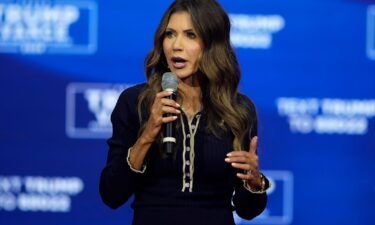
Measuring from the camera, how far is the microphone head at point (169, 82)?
2035mm

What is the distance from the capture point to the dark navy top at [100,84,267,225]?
214 centimetres

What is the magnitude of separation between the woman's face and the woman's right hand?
24 cm

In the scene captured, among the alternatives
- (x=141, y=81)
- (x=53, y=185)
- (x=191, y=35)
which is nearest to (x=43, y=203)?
(x=53, y=185)

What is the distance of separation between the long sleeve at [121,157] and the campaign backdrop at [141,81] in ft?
4.78

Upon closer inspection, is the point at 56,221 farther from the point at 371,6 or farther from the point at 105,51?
the point at 371,6

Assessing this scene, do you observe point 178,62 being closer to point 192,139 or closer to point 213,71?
point 213,71

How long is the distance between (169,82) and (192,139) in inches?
9.3

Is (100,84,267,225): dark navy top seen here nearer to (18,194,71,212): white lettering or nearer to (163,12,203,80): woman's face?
(163,12,203,80): woman's face

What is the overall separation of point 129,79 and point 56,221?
75 cm

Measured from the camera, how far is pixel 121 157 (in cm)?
216

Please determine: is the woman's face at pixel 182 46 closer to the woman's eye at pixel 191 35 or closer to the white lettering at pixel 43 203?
the woman's eye at pixel 191 35

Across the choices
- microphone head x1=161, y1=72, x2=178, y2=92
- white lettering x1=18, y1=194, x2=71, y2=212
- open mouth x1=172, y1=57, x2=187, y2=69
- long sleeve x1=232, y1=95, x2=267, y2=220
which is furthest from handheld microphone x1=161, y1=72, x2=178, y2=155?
white lettering x1=18, y1=194, x2=71, y2=212

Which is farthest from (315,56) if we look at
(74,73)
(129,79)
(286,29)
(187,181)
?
(187,181)

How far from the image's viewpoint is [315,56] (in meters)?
3.75
